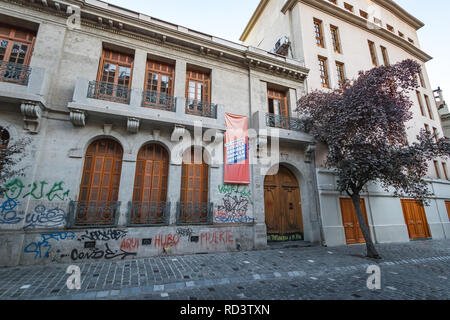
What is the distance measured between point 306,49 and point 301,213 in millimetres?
9993

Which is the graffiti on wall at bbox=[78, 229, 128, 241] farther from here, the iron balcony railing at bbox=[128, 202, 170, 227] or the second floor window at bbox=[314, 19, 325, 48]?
the second floor window at bbox=[314, 19, 325, 48]

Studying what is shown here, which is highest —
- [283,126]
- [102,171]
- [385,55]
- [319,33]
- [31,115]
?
[385,55]

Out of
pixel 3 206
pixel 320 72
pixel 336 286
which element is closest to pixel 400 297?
pixel 336 286

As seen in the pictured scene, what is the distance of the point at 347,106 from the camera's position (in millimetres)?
8430

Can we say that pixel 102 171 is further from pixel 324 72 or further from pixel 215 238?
pixel 324 72

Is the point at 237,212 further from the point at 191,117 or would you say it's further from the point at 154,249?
the point at 191,117

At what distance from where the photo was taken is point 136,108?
26.2 ft

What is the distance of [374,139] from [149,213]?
932cm

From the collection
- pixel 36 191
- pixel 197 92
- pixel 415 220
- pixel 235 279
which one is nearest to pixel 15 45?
pixel 36 191

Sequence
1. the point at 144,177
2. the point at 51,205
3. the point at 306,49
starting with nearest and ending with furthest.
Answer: the point at 51,205
the point at 144,177
the point at 306,49

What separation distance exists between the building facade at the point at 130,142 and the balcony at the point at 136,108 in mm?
48

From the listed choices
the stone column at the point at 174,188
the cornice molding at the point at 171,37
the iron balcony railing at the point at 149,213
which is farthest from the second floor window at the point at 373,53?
the iron balcony railing at the point at 149,213
